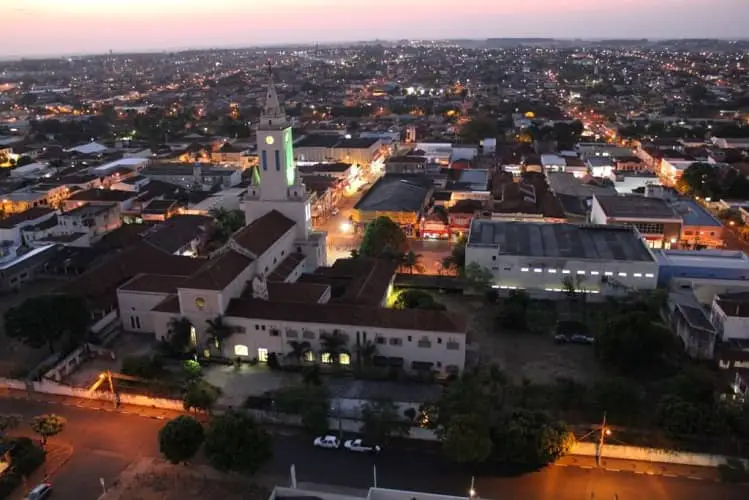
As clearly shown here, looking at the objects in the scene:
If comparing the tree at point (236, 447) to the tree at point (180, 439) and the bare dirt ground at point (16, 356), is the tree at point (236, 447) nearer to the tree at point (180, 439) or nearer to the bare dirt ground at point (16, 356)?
the tree at point (180, 439)

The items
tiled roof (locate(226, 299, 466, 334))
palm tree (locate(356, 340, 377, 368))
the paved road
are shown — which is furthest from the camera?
tiled roof (locate(226, 299, 466, 334))

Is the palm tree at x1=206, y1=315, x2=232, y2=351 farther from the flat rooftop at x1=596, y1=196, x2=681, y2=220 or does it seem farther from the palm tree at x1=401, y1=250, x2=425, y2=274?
the flat rooftop at x1=596, y1=196, x2=681, y2=220

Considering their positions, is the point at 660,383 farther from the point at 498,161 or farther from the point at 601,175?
the point at 498,161

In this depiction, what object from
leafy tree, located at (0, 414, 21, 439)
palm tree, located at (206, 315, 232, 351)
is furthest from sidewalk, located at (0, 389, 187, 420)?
palm tree, located at (206, 315, 232, 351)

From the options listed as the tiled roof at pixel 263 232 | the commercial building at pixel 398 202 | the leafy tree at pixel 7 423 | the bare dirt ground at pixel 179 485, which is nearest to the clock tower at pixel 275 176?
the tiled roof at pixel 263 232

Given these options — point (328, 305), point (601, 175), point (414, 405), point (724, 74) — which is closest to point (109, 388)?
point (328, 305)

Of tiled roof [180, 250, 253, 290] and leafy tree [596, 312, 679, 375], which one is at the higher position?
tiled roof [180, 250, 253, 290]

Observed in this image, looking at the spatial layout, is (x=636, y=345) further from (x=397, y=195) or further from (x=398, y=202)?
(x=397, y=195)
